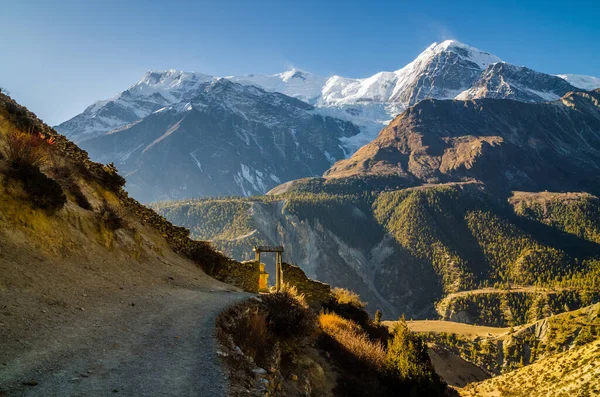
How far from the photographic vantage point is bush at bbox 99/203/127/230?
19.7 metres

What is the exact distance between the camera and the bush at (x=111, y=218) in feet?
64.6

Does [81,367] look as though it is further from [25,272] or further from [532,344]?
[532,344]

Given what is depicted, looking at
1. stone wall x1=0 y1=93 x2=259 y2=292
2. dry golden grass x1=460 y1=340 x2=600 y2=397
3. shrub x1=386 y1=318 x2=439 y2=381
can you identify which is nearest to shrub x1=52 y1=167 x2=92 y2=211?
stone wall x1=0 y1=93 x2=259 y2=292

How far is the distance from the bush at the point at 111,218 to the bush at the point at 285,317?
8.64m

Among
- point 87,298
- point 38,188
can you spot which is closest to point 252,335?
point 87,298

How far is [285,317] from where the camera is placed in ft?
53.4

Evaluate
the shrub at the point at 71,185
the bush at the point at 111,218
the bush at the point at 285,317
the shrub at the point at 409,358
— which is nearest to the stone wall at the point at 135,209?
the shrub at the point at 71,185

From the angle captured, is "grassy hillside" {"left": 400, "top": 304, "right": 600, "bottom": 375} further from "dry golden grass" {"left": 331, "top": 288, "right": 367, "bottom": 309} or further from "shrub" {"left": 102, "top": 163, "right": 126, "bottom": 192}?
"shrub" {"left": 102, "top": 163, "right": 126, "bottom": 192}

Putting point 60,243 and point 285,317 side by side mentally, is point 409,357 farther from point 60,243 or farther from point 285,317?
point 60,243

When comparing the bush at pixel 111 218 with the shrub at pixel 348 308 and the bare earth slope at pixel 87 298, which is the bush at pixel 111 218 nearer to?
the bare earth slope at pixel 87 298

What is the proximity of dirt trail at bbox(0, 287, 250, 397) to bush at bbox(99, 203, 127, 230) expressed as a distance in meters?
7.48

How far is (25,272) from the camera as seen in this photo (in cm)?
1223

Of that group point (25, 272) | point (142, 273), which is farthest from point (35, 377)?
point (142, 273)

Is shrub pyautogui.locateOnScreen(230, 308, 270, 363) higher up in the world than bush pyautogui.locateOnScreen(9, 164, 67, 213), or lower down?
lower down
